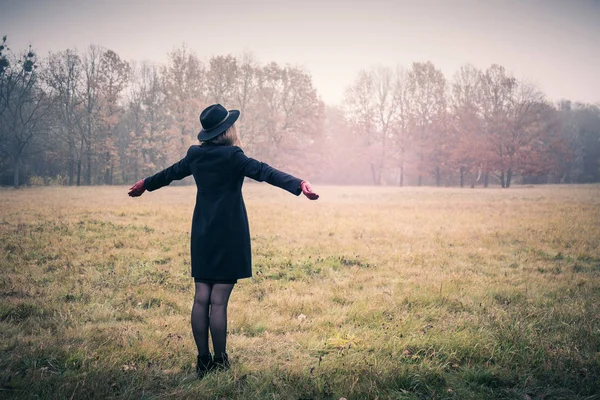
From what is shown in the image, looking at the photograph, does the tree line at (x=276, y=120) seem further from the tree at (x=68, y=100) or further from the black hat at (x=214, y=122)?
the black hat at (x=214, y=122)

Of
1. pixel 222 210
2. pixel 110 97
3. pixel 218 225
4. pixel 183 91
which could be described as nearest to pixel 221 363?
pixel 218 225

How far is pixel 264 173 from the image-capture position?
3092 millimetres

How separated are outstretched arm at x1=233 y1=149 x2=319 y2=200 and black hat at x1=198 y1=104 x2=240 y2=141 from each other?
27 centimetres

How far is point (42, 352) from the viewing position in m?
3.45

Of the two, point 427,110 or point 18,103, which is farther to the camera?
point 427,110

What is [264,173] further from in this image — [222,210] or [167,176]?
[167,176]

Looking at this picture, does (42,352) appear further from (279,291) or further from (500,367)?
(500,367)

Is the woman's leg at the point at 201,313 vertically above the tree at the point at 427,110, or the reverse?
the tree at the point at 427,110

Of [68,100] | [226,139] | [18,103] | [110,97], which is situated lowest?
[226,139]

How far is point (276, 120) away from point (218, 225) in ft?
136

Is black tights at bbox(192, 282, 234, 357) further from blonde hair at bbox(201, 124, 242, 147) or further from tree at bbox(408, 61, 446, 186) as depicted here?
tree at bbox(408, 61, 446, 186)

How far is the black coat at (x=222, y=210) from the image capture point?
3090 millimetres

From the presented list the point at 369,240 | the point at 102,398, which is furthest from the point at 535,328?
the point at 369,240

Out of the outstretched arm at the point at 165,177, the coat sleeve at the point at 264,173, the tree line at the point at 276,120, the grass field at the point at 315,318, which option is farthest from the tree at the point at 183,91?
the coat sleeve at the point at 264,173
